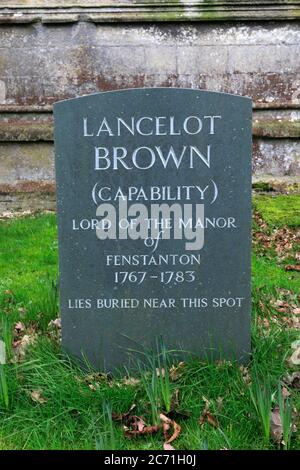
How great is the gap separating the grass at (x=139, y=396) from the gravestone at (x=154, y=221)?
22 cm

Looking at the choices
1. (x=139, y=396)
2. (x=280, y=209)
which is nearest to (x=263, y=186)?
(x=280, y=209)

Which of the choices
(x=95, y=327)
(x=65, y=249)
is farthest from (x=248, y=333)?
(x=65, y=249)

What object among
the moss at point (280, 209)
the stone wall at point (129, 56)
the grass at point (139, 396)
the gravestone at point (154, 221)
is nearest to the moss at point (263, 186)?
the moss at point (280, 209)

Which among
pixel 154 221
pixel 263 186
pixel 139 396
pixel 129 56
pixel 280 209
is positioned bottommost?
pixel 139 396

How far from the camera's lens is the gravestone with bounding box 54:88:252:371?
3.60 m

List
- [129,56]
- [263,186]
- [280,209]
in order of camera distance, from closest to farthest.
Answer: [280,209]
[129,56]
[263,186]

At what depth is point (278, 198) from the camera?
330 inches

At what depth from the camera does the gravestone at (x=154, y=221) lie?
360 centimetres

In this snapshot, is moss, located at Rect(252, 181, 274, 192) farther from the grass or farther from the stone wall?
the grass

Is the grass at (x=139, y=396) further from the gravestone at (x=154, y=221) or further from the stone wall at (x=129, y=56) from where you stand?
the stone wall at (x=129, y=56)

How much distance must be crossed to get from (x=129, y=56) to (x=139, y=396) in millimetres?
6748

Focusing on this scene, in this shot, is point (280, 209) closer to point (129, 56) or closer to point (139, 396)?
point (129, 56)

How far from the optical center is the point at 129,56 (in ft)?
29.4

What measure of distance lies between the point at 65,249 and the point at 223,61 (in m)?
6.23
